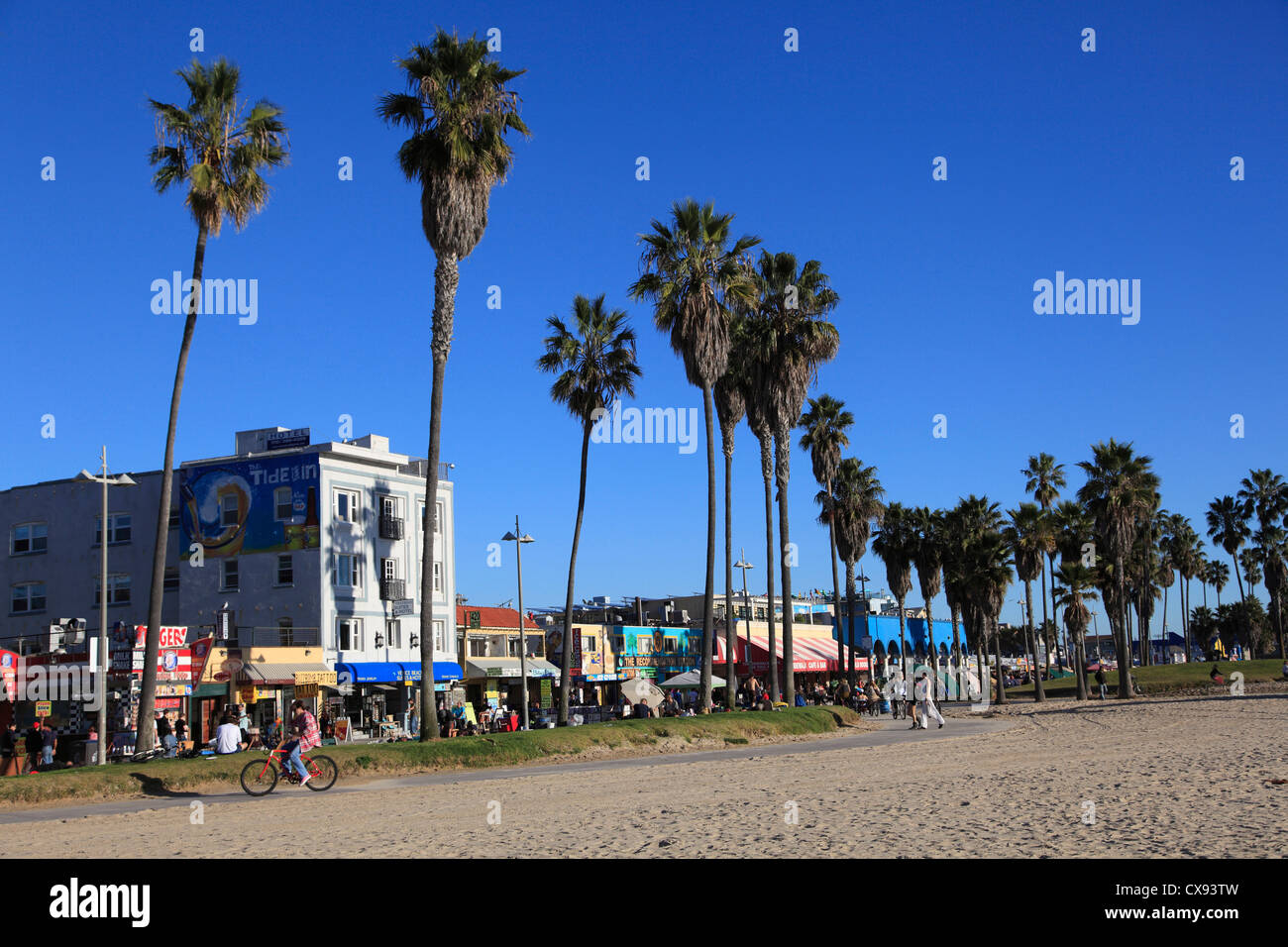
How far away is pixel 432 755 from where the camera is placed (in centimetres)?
2584

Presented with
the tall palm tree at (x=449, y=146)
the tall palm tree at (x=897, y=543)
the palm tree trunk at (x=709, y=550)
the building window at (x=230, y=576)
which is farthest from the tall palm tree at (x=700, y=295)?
the tall palm tree at (x=897, y=543)

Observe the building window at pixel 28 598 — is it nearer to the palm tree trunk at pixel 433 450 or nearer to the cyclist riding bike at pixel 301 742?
the palm tree trunk at pixel 433 450

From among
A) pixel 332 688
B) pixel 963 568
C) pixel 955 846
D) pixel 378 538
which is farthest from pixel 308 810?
pixel 963 568

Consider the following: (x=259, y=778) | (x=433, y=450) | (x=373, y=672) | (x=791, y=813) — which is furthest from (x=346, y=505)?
(x=791, y=813)

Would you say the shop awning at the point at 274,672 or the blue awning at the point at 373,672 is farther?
the blue awning at the point at 373,672

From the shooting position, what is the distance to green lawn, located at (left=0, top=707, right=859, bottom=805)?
21.1m

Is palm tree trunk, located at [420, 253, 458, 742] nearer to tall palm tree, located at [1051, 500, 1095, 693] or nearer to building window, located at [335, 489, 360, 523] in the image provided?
building window, located at [335, 489, 360, 523]

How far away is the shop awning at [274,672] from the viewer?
133 feet

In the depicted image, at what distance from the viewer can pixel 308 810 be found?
17438 mm

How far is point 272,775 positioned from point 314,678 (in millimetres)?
23250

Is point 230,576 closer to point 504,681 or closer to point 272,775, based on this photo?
point 504,681

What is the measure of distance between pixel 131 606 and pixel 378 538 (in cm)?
1099

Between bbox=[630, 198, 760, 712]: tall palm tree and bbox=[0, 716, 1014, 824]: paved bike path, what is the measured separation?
7290 millimetres
